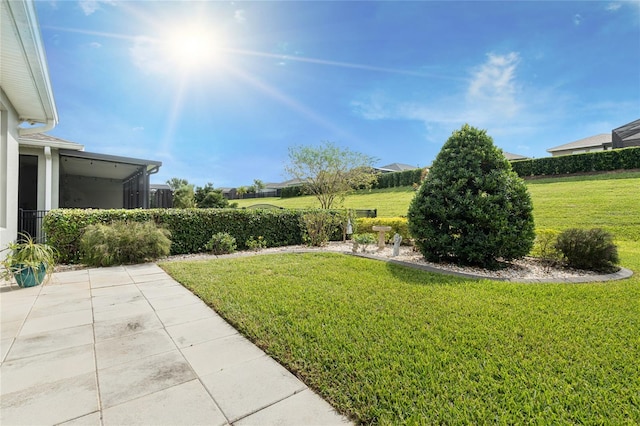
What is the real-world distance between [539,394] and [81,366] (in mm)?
3413

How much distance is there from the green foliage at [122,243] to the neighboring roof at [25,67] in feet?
9.06

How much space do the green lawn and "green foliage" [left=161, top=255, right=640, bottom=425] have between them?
1 centimetres

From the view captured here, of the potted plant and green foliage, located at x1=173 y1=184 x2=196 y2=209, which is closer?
the potted plant

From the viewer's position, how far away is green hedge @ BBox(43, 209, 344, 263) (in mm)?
6105

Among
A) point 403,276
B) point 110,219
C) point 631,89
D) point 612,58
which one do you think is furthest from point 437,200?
point 631,89

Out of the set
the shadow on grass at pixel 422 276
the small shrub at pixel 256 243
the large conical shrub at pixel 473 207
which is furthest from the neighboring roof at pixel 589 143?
the small shrub at pixel 256 243

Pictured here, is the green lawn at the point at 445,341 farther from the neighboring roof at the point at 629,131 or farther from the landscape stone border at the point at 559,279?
the neighboring roof at the point at 629,131

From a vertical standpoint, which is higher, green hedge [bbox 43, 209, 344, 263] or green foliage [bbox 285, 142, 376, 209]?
green foliage [bbox 285, 142, 376, 209]

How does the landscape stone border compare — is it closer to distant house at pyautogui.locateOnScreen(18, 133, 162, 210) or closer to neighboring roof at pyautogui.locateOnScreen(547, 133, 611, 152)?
distant house at pyautogui.locateOnScreen(18, 133, 162, 210)

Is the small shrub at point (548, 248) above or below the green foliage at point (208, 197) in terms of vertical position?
below

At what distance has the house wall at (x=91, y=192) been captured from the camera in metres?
16.2

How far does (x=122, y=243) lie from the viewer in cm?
609

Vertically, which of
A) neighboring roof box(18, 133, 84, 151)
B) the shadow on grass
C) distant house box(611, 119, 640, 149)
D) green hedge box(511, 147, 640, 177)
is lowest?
the shadow on grass

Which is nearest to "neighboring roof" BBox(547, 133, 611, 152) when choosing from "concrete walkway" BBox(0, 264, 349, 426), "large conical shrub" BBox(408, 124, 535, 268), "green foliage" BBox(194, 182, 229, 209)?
"large conical shrub" BBox(408, 124, 535, 268)
